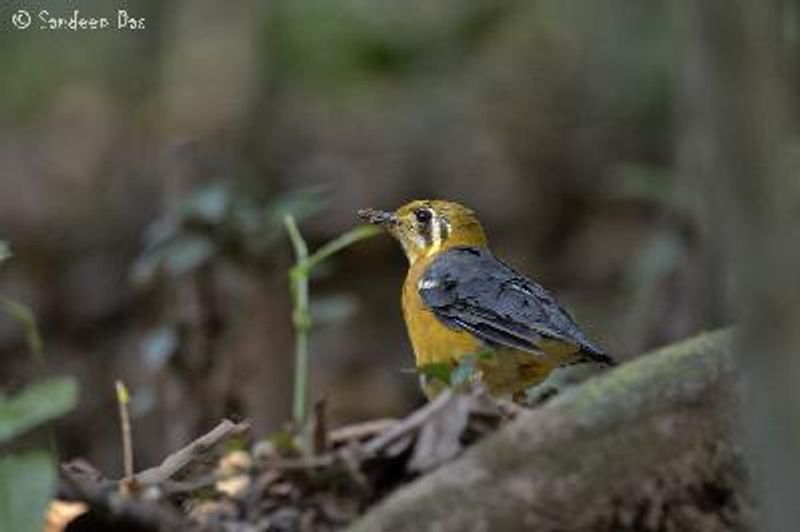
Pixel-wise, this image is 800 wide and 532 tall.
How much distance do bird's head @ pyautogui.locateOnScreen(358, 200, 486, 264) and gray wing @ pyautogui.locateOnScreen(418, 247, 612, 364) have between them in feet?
0.36

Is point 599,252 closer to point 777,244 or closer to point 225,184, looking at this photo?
point 225,184

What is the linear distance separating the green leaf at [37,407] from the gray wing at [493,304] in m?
2.53

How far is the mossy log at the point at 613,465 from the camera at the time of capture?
12.4 ft

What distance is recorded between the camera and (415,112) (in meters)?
12.9

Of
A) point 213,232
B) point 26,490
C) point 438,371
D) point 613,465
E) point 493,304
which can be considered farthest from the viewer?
point 213,232

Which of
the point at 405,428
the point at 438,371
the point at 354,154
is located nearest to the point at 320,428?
the point at 405,428

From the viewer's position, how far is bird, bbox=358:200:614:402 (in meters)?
6.05

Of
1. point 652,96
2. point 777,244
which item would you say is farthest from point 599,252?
point 777,244

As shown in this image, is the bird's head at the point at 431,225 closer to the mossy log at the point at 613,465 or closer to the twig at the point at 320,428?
the mossy log at the point at 613,465

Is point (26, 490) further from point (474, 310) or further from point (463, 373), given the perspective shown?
point (474, 310)

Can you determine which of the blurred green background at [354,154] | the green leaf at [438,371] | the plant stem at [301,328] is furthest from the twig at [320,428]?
the blurred green background at [354,154]

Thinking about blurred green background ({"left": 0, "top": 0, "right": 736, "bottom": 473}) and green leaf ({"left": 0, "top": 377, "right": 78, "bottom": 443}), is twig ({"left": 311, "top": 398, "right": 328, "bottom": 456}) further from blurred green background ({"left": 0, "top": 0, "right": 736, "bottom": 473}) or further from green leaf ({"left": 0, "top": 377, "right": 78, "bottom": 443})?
blurred green background ({"left": 0, "top": 0, "right": 736, "bottom": 473})

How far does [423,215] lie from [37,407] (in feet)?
11.9

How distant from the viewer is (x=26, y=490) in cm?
359
